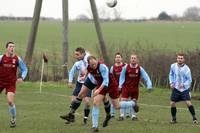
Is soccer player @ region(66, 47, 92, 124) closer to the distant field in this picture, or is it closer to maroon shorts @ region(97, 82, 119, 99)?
maroon shorts @ region(97, 82, 119, 99)

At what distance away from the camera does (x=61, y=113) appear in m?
18.8

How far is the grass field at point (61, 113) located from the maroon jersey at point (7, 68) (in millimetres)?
1160

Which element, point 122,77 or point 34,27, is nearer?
A: point 122,77

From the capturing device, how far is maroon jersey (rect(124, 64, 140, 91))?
17.2m

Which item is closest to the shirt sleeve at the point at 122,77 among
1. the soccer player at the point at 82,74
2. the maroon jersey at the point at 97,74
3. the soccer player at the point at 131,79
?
the soccer player at the point at 131,79

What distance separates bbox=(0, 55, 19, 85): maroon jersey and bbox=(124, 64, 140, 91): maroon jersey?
3.51 metres

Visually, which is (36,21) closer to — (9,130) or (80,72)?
(80,72)

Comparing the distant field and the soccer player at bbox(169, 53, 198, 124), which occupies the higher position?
the distant field

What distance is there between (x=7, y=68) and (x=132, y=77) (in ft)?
12.7

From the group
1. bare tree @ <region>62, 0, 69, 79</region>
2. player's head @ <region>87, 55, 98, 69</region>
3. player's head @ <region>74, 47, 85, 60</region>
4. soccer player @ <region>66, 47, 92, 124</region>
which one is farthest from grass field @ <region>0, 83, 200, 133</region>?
bare tree @ <region>62, 0, 69, 79</region>

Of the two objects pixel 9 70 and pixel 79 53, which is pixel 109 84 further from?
pixel 9 70

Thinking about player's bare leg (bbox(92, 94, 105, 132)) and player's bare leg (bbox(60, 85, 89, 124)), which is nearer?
player's bare leg (bbox(92, 94, 105, 132))

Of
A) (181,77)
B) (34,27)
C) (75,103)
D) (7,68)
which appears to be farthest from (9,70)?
(34,27)

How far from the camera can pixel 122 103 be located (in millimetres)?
16688
